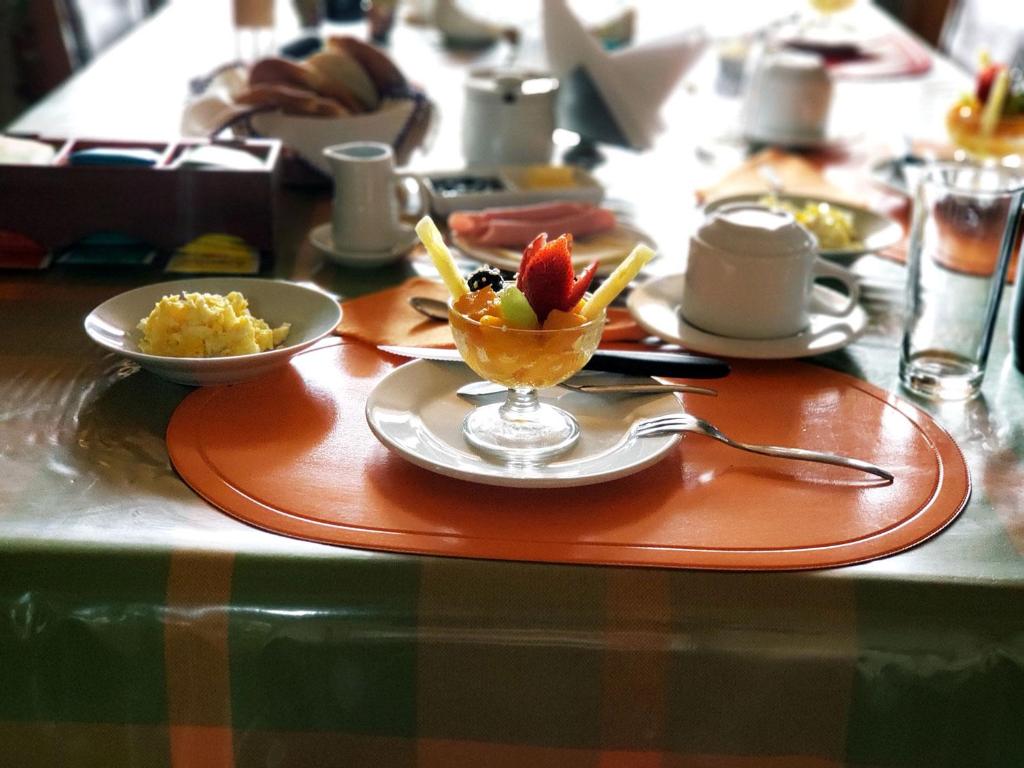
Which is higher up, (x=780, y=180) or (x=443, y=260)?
(x=443, y=260)

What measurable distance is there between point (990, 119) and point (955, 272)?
0.68 metres

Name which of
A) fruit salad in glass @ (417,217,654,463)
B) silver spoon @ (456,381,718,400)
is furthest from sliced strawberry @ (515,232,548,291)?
silver spoon @ (456,381,718,400)

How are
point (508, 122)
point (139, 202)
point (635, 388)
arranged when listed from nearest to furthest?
point (635, 388)
point (139, 202)
point (508, 122)

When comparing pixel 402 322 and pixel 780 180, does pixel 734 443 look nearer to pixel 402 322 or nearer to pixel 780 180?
pixel 402 322

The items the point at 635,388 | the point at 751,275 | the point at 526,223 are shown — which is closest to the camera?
the point at 635,388

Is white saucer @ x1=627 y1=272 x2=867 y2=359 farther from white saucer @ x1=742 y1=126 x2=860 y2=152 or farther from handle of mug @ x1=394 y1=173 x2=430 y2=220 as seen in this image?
white saucer @ x1=742 y1=126 x2=860 y2=152

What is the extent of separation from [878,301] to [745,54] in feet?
3.27

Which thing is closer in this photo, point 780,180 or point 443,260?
point 443,260

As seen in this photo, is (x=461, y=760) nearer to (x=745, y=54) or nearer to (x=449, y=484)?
(x=449, y=484)

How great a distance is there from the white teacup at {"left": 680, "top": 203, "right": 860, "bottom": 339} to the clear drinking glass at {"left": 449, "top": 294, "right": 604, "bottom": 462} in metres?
0.24

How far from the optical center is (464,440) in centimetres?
78

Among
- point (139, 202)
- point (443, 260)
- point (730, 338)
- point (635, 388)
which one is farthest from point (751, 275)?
point (139, 202)

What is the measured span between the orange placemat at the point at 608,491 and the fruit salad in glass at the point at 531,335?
0.18 ft

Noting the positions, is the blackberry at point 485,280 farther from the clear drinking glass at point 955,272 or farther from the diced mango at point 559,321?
the clear drinking glass at point 955,272
